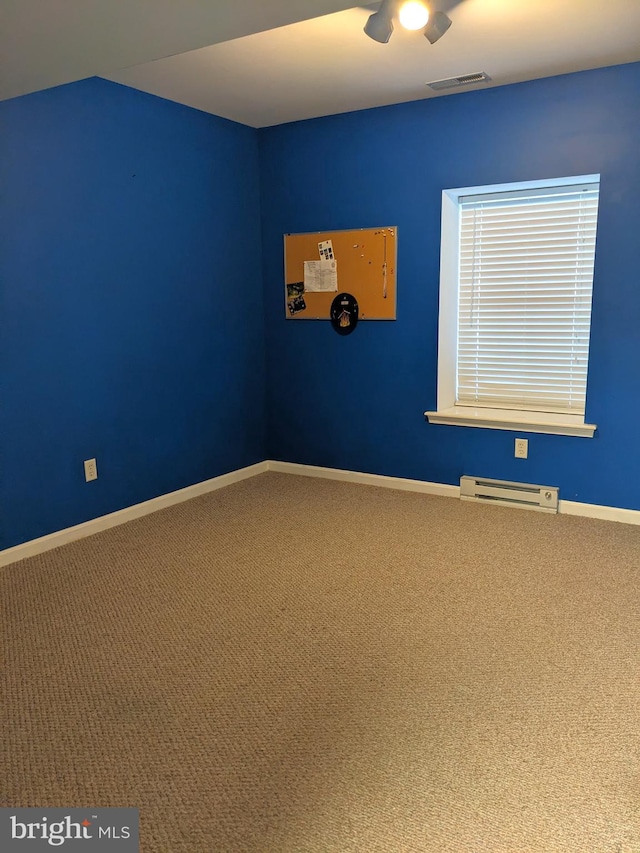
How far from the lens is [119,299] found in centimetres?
346

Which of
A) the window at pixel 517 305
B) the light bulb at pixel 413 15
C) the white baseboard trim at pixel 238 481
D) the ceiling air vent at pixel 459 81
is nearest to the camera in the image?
the light bulb at pixel 413 15

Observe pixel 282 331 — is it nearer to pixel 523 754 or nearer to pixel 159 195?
pixel 159 195

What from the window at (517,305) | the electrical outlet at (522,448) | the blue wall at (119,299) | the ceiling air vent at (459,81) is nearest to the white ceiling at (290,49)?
the ceiling air vent at (459,81)

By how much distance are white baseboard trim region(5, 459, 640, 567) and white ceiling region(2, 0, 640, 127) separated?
81.1 inches

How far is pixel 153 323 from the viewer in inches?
146

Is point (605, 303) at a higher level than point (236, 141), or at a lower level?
lower

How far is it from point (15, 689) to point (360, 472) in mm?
2671

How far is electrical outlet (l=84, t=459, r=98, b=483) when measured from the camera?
132 inches

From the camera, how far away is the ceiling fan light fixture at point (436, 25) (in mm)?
2480

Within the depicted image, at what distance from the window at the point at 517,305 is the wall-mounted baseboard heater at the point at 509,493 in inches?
13.8

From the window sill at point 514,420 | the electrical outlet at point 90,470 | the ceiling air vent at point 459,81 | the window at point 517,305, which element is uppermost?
the ceiling air vent at point 459,81

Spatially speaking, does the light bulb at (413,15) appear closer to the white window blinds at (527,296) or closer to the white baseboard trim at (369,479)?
the white window blinds at (527,296)

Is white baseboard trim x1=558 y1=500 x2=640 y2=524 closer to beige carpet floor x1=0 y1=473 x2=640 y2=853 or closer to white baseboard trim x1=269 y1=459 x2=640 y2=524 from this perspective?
white baseboard trim x1=269 y1=459 x2=640 y2=524

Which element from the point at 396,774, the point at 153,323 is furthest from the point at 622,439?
the point at 153,323
